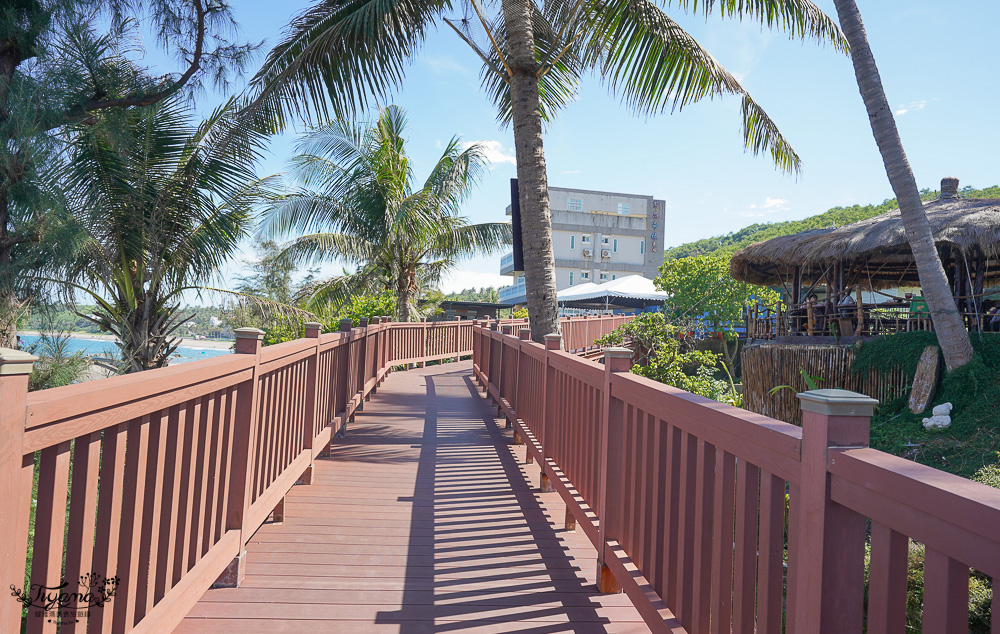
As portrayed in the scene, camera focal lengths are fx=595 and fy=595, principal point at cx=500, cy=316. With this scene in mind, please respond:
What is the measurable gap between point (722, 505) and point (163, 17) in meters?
10.4

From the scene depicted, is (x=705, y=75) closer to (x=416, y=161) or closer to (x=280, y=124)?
(x=280, y=124)

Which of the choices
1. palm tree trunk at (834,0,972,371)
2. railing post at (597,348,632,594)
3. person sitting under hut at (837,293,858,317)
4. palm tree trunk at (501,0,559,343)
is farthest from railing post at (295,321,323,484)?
person sitting under hut at (837,293,858,317)

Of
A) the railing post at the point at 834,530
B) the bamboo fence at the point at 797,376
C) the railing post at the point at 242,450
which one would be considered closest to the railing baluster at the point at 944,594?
the railing post at the point at 834,530

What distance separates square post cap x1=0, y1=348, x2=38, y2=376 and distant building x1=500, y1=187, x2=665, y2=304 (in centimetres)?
5067

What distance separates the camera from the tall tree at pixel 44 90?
6.36 metres

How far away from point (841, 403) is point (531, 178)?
5996mm

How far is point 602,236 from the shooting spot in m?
54.2

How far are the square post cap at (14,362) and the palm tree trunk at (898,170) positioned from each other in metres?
9.16

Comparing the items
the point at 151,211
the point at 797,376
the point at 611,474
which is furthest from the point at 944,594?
the point at 797,376

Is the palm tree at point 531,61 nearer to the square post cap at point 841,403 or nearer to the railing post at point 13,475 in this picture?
the square post cap at point 841,403

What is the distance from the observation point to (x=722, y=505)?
1.81 metres

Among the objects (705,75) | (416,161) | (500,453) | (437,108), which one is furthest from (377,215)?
(500,453)

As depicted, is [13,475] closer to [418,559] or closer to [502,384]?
[418,559]

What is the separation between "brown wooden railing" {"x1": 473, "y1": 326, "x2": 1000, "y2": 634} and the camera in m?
1.05
